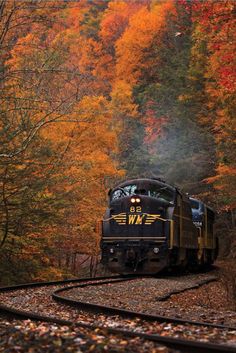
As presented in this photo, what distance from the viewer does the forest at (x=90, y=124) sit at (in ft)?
39.8

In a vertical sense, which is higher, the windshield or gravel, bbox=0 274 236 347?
the windshield

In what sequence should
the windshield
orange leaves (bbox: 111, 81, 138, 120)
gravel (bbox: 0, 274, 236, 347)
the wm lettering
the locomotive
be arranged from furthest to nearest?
orange leaves (bbox: 111, 81, 138, 120), the windshield, the wm lettering, the locomotive, gravel (bbox: 0, 274, 236, 347)

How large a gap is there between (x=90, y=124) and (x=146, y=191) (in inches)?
296

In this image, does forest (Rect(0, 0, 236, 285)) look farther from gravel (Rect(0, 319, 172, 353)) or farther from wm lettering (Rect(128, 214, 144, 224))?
gravel (Rect(0, 319, 172, 353))

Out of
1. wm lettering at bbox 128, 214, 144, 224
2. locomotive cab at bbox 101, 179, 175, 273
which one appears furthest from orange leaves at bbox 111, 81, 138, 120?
wm lettering at bbox 128, 214, 144, 224

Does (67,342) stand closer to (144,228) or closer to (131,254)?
(131,254)

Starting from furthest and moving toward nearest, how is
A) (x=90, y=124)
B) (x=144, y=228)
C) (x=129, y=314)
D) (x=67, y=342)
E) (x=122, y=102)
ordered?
(x=122, y=102) < (x=90, y=124) < (x=144, y=228) < (x=129, y=314) < (x=67, y=342)

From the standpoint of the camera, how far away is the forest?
1214 centimetres

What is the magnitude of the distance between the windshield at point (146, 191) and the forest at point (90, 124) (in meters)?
1.25

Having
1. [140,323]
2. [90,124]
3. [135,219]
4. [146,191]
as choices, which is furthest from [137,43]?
[140,323]

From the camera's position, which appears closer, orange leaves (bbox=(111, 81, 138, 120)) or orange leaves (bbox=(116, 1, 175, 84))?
orange leaves (bbox=(111, 81, 138, 120))

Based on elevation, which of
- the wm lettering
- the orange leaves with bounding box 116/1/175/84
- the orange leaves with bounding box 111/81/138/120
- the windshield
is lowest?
the wm lettering

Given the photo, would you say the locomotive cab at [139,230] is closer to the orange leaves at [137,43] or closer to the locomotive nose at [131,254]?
the locomotive nose at [131,254]

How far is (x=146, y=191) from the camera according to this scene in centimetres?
1783
